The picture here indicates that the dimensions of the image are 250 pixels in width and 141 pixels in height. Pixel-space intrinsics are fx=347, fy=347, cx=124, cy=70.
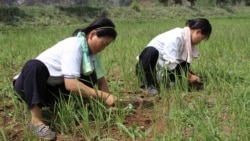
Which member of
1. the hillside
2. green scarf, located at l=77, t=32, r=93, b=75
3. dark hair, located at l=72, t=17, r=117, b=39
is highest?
dark hair, located at l=72, t=17, r=117, b=39

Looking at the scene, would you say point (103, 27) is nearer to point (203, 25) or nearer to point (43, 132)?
Answer: point (43, 132)

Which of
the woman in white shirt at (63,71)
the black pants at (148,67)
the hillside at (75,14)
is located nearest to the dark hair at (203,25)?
the black pants at (148,67)

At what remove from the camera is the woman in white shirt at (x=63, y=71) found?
92.5 inches

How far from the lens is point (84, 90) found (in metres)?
2.39

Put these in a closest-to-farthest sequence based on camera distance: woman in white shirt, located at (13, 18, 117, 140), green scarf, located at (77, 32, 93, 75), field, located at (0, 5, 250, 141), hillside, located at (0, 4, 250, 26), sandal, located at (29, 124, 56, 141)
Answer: field, located at (0, 5, 250, 141) < sandal, located at (29, 124, 56, 141) < woman in white shirt, located at (13, 18, 117, 140) < green scarf, located at (77, 32, 93, 75) < hillside, located at (0, 4, 250, 26)

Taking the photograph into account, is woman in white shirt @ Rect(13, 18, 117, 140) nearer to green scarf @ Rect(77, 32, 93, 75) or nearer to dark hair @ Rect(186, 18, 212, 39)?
green scarf @ Rect(77, 32, 93, 75)

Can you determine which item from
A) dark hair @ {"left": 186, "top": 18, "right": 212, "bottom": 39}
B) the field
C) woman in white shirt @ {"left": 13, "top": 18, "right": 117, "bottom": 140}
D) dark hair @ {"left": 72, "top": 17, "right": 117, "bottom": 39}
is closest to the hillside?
dark hair @ {"left": 186, "top": 18, "right": 212, "bottom": 39}

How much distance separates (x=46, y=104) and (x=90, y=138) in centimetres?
63

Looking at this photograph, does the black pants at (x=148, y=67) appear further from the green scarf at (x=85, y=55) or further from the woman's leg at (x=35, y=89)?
the woman's leg at (x=35, y=89)

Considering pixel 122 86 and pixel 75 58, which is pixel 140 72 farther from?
pixel 75 58

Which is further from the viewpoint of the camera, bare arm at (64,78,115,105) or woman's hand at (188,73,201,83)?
woman's hand at (188,73,201,83)

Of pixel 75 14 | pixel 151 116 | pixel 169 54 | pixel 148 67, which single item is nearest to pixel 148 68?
pixel 148 67

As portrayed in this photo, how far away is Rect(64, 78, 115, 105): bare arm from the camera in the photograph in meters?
2.36

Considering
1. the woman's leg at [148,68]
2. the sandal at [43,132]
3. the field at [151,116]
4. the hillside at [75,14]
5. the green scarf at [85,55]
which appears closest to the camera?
the field at [151,116]
